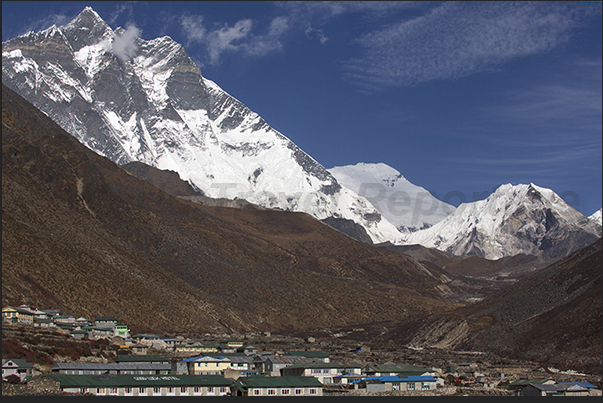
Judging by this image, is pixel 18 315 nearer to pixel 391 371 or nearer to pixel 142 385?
pixel 142 385

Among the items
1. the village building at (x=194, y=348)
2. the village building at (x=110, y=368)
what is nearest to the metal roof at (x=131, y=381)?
the village building at (x=110, y=368)

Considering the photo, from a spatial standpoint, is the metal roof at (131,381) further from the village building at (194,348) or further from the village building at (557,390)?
the village building at (194,348)

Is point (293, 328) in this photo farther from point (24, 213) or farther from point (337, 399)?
point (337, 399)

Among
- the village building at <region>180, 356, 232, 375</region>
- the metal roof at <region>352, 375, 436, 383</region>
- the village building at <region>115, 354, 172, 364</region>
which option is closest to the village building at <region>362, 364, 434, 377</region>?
the metal roof at <region>352, 375, 436, 383</region>

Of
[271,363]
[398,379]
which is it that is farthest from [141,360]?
[398,379]

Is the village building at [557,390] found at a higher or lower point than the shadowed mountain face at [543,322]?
lower

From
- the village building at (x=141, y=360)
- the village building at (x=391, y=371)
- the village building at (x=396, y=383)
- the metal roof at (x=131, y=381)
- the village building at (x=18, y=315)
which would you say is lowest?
the village building at (x=396, y=383)

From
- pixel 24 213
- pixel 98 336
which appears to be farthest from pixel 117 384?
pixel 24 213
